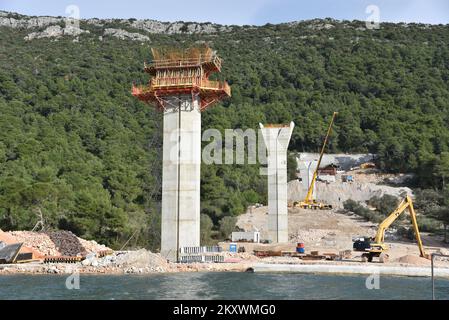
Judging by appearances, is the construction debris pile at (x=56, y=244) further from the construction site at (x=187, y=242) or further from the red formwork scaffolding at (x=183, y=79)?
the red formwork scaffolding at (x=183, y=79)

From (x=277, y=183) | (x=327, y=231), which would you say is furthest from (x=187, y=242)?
(x=327, y=231)

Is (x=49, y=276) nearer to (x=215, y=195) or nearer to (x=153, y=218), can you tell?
(x=153, y=218)

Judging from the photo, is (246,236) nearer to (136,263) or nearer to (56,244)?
(56,244)

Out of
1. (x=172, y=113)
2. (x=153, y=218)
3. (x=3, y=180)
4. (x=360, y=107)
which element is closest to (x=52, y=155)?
(x=3, y=180)

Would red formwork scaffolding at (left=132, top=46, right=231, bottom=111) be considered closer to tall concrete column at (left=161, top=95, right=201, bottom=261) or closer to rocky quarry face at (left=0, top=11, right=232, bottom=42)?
tall concrete column at (left=161, top=95, right=201, bottom=261)

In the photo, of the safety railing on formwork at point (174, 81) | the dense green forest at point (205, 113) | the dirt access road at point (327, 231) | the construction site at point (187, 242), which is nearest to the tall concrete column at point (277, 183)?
the construction site at point (187, 242)
